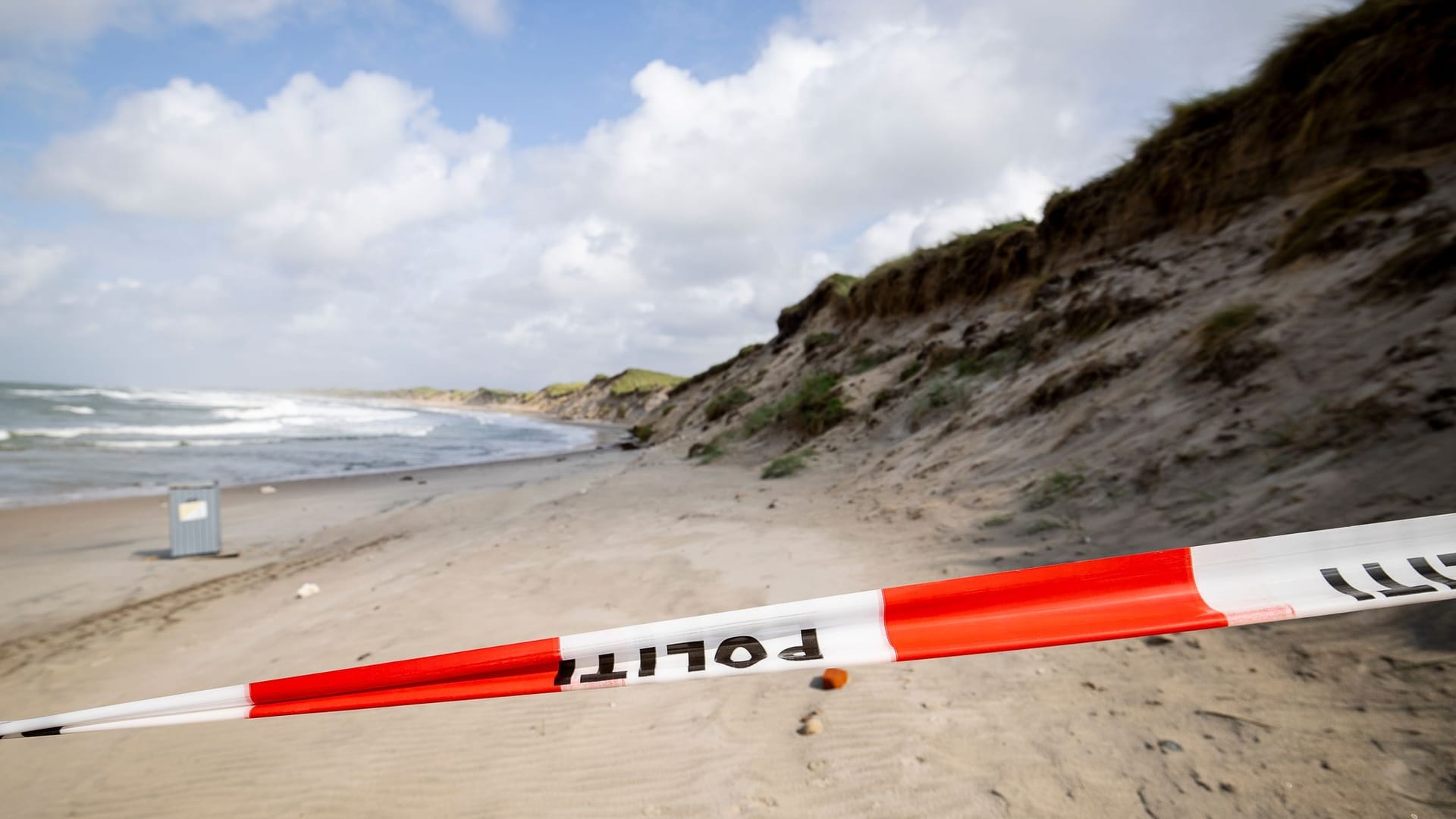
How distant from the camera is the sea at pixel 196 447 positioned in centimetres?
1318

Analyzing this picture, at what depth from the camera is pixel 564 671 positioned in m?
1.81

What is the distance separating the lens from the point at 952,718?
254 centimetres

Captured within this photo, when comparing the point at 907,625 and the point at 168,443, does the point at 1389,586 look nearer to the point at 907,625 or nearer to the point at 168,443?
the point at 907,625

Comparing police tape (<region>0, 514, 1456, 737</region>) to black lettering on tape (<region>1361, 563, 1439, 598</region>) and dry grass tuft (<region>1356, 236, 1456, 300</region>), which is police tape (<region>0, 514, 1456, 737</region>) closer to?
black lettering on tape (<region>1361, 563, 1439, 598</region>)

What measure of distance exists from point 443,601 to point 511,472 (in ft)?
38.7

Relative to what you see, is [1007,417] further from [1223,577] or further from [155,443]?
[155,443]

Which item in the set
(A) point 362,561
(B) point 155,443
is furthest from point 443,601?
(B) point 155,443

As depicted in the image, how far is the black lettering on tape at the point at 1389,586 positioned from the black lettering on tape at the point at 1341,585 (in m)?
0.05

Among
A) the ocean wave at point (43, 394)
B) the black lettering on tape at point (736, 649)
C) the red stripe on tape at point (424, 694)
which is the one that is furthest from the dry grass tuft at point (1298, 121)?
the ocean wave at point (43, 394)

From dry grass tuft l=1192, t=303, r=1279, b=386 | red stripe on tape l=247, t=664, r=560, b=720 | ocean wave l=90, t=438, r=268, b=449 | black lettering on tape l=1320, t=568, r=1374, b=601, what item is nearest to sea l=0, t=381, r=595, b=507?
ocean wave l=90, t=438, r=268, b=449

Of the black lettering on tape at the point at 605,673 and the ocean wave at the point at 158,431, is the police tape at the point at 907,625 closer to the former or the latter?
the black lettering on tape at the point at 605,673

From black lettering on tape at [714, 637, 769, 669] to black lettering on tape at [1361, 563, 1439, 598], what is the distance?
1627 mm

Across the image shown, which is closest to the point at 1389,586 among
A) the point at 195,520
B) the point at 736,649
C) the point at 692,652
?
the point at 736,649

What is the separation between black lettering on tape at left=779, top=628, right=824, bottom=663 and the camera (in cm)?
170
